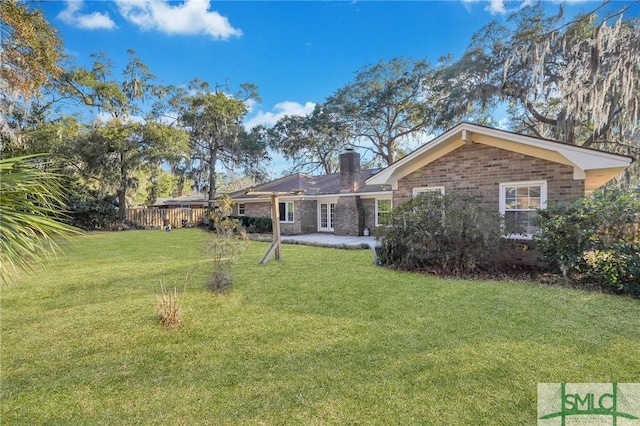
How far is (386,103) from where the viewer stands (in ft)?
80.8

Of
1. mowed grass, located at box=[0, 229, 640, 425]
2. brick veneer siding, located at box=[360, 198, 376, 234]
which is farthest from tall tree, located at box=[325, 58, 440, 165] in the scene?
mowed grass, located at box=[0, 229, 640, 425]

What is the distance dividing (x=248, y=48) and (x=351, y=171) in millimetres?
7521

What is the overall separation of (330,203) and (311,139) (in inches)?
501

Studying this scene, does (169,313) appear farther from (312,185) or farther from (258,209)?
(312,185)

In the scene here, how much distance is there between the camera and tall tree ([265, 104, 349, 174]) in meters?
27.3

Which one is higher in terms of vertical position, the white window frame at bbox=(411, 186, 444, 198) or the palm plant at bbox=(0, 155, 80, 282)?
the white window frame at bbox=(411, 186, 444, 198)

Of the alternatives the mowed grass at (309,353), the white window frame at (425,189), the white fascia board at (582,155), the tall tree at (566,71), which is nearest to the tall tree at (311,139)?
the tall tree at (566,71)

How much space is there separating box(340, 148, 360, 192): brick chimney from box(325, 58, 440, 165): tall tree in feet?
28.8

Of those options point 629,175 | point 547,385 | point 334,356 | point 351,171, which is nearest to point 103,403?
point 334,356

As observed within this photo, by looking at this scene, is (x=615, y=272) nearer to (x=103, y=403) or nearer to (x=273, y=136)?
(x=103, y=403)

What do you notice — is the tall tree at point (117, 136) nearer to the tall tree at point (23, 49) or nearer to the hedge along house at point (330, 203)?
the hedge along house at point (330, 203)

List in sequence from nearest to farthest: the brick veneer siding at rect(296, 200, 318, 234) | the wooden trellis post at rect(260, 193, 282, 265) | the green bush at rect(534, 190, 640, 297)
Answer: the green bush at rect(534, 190, 640, 297) → the wooden trellis post at rect(260, 193, 282, 265) → the brick veneer siding at rect(296, 200, 318, 234)

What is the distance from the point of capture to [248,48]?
1220 cm

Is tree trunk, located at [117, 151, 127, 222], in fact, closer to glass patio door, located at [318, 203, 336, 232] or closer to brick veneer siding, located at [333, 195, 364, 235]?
glass patio door, located at [318, 203, 336, 232]
